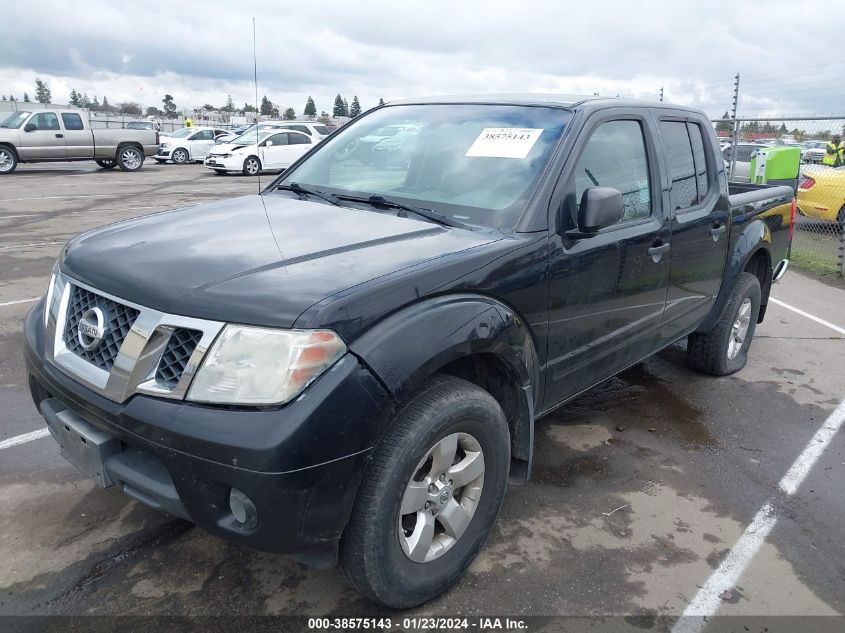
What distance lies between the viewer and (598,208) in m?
2.76

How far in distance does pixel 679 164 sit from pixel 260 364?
9.52 feet

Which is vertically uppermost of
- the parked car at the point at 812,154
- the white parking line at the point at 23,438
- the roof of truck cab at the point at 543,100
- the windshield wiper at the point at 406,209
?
the roof of truck cab at the point at 543,100

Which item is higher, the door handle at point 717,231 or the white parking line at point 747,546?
the door handle at point 717,231

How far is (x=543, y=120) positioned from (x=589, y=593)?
2077 millimetres

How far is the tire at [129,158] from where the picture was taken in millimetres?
21828

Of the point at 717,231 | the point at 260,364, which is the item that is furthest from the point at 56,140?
the point at 260,364

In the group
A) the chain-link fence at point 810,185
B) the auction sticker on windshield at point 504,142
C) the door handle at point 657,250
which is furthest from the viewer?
the chain-link fence at point 810,185

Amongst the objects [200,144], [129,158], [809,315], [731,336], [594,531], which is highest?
[200,144]

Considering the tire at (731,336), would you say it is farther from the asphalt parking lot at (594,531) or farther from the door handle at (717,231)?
the door handle at (717,231)

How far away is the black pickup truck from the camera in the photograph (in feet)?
6.48

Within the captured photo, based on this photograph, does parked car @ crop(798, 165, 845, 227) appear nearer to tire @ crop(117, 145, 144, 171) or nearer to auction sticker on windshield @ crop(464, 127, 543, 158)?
auction sticker on windshield @ crop(464, 127, 543, 158)

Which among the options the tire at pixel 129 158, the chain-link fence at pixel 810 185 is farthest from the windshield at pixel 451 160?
the tire at pixel 129 158

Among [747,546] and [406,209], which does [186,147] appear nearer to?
[406,209]

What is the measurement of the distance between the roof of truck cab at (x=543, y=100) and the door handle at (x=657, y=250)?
74 cm
